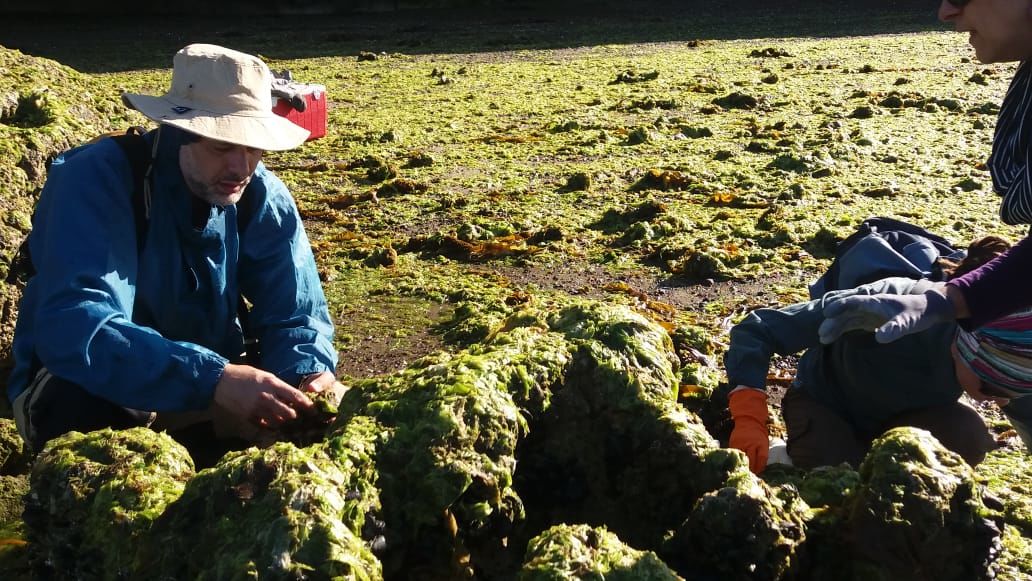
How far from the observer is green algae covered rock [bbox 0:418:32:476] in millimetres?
3059

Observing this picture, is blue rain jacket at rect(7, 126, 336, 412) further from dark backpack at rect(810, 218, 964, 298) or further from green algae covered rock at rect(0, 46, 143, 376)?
dark backpack at rect(810, 218, 964, 298)

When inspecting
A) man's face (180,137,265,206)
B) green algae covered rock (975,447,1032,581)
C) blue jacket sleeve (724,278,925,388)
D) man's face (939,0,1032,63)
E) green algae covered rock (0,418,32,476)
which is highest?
man's face (939,0,1032,63)

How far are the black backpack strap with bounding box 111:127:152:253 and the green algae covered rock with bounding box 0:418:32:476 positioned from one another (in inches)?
32.2

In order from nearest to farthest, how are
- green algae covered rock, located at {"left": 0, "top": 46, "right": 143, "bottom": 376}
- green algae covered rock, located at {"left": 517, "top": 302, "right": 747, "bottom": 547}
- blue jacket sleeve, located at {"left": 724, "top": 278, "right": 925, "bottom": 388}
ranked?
1. green algae covered rock, located at {"left": 517, "top": 302, "right": 747, "bottom": 547}
2. blue jacket sleeve, located at {"left": 724, "top": 278, "right": 925, "bottom": 388}
3. green algae covered rock, located at {"left": 0, "top": 46, "right": 143, "bottom": 376}

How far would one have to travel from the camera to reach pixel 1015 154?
8.13 ft

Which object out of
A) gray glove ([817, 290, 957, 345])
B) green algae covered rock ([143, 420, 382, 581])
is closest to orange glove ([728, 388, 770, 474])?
gray glove ([817, 290, 957, 345])

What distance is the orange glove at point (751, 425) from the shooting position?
2785 millimetres

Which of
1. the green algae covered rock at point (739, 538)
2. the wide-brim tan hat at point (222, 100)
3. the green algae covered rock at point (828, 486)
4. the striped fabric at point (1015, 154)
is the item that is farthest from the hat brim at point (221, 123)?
the striped fabric at point (1015, 154)

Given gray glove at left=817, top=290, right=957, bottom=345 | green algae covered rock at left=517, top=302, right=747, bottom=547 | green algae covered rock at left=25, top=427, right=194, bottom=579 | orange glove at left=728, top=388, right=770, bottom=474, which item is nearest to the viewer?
green algae covered rock at left=25, top=427, right=194, bottom=579

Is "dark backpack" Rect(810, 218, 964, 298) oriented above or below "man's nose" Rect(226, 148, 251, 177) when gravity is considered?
Answer: below

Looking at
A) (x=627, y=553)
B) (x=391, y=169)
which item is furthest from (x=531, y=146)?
(x=627, y=553)

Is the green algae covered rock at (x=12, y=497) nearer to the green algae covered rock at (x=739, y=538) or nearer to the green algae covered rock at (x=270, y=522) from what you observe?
the green algae covered rock at (x=270, y=522)

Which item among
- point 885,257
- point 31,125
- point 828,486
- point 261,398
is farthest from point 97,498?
point 31,125

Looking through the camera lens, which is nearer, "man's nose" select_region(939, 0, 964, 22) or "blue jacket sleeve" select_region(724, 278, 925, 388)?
"man's nose" select_region(939, 0, 964, 22)
